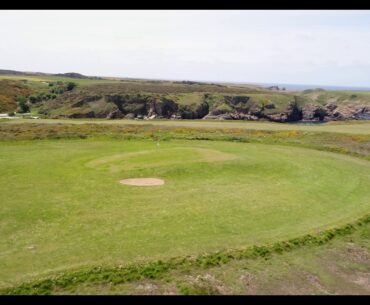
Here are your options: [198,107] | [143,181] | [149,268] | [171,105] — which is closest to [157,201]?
[143,181]

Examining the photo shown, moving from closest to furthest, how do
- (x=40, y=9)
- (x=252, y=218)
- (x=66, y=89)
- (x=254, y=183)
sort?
(x=40, y=9) < (x=252, y=218) < (x=254, y=183) < (x=66, y=89)

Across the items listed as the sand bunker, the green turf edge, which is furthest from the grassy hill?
the green turf edge

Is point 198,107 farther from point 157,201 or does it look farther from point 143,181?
point 157,201

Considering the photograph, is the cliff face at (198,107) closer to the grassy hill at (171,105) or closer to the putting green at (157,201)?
the grassy hill at (171,105)

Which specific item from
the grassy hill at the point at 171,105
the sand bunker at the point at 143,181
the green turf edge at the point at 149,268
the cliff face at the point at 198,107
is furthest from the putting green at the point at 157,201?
the cliff face at the point at 198,107

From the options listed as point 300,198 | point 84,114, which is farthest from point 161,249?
point 84,114
